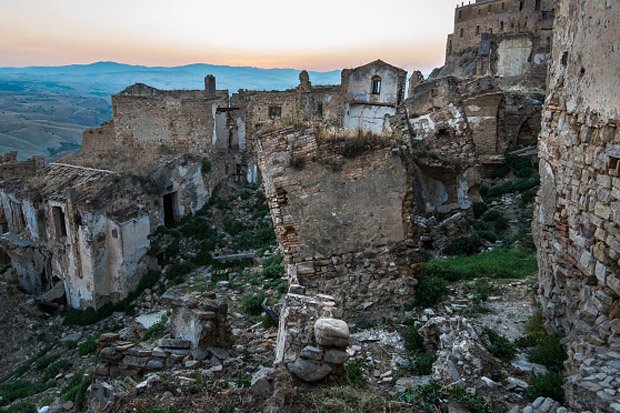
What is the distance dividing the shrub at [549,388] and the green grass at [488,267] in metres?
3.19

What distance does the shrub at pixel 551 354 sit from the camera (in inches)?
188

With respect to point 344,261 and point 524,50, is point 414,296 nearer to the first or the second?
point 344,261

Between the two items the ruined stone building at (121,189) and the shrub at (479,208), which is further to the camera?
the ruined stone building at (121,189)

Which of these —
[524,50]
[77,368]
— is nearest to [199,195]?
[77,368]

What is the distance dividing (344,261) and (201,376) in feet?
9.30

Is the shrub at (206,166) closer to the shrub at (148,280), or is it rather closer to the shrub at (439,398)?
the shrub at (148,280)

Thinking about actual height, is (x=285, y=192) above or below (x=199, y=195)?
above

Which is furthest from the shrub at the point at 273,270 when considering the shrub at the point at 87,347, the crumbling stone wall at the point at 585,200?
the crumbling stone wall at the point at 585,200

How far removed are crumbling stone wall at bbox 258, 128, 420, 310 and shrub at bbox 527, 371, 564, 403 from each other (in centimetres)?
282

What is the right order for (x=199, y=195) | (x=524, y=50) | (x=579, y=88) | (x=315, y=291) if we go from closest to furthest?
(x=579, y=88), (x=315, y=291), (x=199, y=195), (x=524, y=50)

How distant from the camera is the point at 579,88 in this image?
473cm

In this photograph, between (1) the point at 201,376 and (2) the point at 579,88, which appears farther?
(1) the point at 201,376

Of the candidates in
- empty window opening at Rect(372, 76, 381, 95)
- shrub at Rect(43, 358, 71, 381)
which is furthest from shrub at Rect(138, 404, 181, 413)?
empty window opening at Rect(372, 76, 381, 95)

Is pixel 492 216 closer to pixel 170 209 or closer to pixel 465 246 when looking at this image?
pixel 465 246
